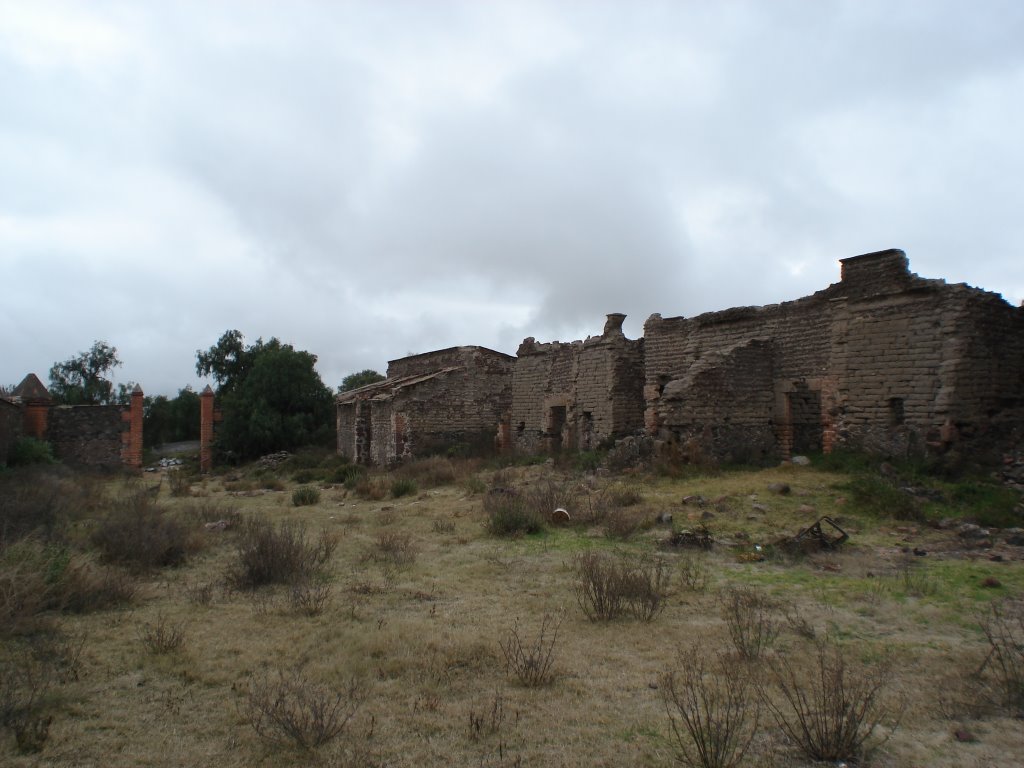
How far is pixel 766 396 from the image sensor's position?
14617 mm

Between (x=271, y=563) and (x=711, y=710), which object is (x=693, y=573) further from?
(x=271, y=563)

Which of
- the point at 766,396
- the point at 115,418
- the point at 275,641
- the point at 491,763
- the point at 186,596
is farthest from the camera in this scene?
the point at 115,418

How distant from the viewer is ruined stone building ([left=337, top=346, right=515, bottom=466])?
22.0m

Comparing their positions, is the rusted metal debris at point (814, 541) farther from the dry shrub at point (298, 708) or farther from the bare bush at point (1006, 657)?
the dry shrub at point (298, 708)

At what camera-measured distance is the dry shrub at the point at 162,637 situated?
5.00 m

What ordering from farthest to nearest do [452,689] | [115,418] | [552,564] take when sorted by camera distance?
[115,418]
[552,564]
[452,689]

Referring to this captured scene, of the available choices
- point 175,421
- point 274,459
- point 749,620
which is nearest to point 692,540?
point 749,620

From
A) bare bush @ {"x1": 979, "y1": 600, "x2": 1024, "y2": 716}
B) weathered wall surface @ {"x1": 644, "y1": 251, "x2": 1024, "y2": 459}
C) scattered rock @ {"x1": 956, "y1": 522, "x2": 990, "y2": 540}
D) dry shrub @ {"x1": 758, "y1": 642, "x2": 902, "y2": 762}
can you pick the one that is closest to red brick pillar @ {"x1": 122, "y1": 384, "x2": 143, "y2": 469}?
weathered wall surface @ {"x1": 644, "y1": 251, "x2": 1024, "y2": 459}

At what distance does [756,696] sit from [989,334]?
993 centimetres

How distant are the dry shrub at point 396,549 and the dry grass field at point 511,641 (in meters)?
0.07

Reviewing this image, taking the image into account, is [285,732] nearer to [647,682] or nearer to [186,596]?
[647,682]

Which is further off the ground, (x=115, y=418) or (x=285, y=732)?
(x=115, y=418)

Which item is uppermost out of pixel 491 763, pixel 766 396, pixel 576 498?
pixel 766 396

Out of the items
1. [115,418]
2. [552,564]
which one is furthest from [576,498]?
[115,418]
